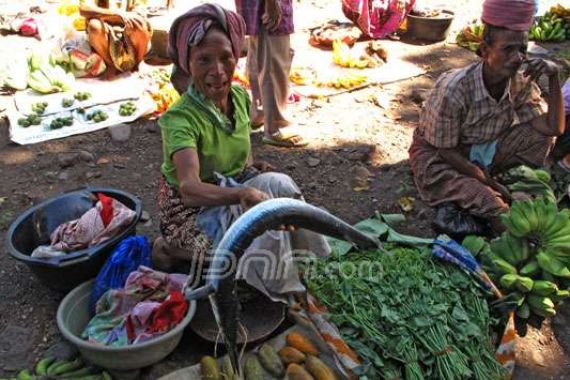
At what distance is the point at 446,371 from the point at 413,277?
521mm

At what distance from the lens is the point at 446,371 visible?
2578 mm

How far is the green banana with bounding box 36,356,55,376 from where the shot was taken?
2.65 m

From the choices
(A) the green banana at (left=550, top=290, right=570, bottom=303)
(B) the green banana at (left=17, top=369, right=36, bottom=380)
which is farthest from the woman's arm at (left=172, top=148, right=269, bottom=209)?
(A) the green banana at (left=550, top=290, right=570, bottom=303)

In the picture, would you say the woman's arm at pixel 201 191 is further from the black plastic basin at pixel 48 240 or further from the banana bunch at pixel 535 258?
the banana bunch at pixel 535 258

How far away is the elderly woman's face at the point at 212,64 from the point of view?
100 inches

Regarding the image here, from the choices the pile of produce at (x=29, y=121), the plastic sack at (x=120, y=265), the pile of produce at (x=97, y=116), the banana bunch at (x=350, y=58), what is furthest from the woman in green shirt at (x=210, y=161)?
the banana bunch at (x=350, y=58)

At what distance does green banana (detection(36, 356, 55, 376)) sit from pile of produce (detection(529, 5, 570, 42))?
7241 mm

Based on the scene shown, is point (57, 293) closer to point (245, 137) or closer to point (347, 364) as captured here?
point (245, 137)

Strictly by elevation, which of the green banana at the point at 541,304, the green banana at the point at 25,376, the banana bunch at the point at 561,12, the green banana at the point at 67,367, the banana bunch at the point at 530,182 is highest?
the banana bunch at the point at 561,12

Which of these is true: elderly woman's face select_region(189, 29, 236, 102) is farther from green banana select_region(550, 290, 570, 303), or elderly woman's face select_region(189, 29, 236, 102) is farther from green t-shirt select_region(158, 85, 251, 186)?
green banana select_region(550, 290, 570, 303)

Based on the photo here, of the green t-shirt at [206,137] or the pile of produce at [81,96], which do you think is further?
the pile of produce at [81,96]

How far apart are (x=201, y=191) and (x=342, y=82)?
3874 mm

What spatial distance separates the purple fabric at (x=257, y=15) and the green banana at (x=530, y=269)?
2.67 m

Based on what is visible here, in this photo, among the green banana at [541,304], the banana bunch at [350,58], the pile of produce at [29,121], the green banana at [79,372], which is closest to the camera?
the green banana at [79,372]
